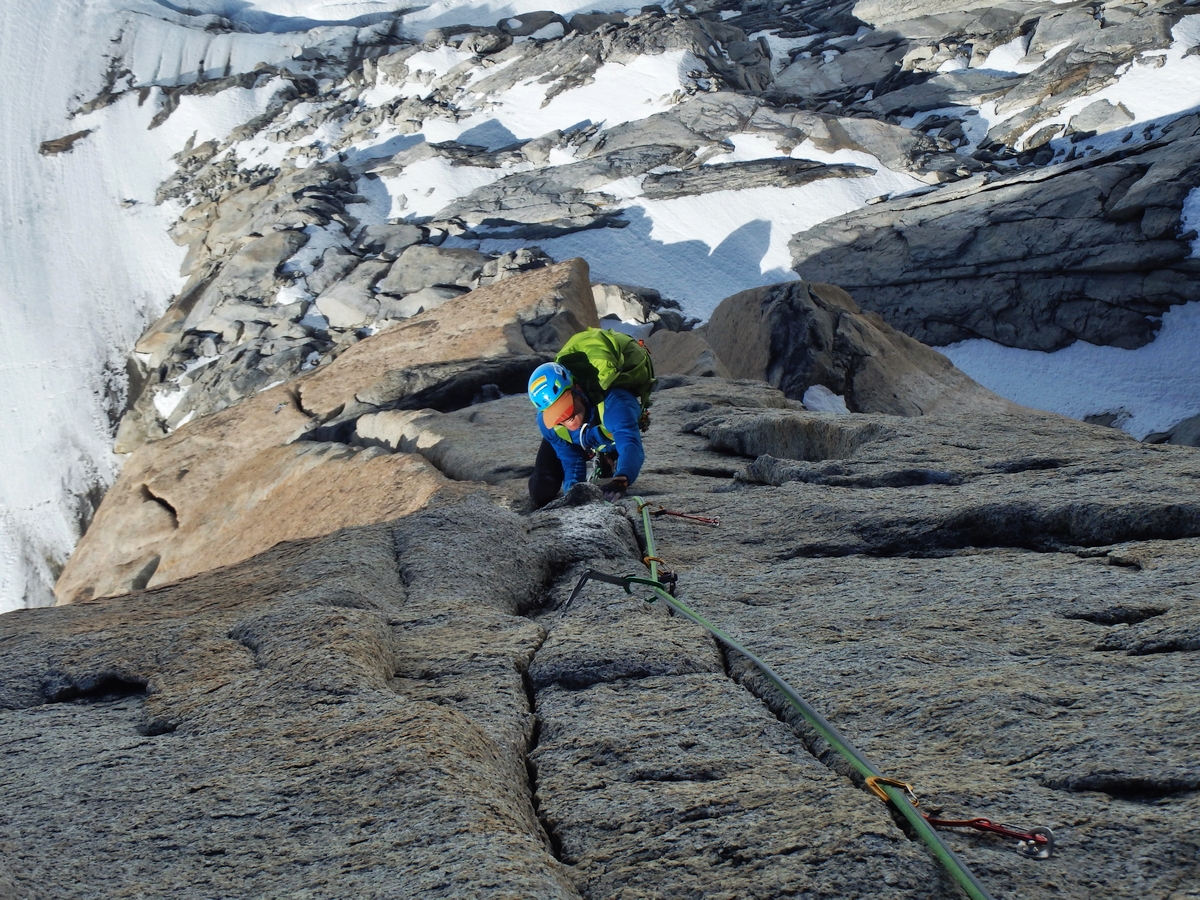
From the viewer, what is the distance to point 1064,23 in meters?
43.1

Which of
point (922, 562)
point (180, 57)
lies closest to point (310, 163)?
point (180, 57)

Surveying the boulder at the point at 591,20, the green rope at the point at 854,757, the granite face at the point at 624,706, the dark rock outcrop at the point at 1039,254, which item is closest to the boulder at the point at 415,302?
the dark rock outcrop at the point at 1039,254

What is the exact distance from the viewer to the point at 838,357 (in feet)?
59.0

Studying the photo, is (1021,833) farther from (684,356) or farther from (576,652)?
(684,356)

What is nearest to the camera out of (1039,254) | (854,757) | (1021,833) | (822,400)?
(1021,833)

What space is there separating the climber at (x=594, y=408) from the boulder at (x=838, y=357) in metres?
9.88

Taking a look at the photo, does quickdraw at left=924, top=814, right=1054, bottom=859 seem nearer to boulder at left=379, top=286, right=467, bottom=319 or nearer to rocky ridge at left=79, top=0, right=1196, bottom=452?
rocky ridge at left=79, top=0, right=1196, bottom=452

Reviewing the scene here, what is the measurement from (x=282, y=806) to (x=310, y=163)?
49239mm

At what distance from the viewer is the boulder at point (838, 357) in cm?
1706

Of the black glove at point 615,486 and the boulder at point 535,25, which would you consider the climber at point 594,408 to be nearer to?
the black glove at point 615,486

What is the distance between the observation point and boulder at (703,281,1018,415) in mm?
17062

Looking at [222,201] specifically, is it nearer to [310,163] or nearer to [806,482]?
[310,163]

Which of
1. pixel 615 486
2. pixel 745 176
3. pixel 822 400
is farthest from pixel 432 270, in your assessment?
pixel 615 486

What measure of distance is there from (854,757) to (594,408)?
17.1ft
